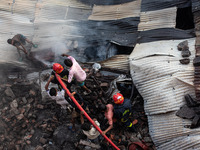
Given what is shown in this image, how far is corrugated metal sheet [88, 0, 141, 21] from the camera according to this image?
358 inches

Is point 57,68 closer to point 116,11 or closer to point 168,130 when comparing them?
point 168,130

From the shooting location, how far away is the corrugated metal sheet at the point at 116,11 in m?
9.10

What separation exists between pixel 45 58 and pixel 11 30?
2.74m

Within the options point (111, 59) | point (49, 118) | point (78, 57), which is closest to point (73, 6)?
point (78, 57)

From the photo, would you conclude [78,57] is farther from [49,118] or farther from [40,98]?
[49,118]

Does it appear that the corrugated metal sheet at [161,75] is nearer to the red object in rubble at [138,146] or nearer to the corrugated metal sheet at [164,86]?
the corrugated metal sheet at [164,86]

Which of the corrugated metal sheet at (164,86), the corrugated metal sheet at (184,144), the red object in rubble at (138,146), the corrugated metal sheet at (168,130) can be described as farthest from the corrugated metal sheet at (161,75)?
the red object in rubble at (138,146)

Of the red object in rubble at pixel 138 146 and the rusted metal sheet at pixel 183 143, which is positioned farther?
the red object in rubble at pixel 138 146

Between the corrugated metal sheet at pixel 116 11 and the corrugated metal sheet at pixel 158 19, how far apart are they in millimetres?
563

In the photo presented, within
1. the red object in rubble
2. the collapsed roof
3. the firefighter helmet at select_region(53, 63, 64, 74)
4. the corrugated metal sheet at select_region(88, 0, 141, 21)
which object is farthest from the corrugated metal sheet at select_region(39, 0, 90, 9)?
the red object in rubble

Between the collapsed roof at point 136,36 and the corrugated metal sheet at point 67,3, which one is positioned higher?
the corrugated metal sheet at point 67,3

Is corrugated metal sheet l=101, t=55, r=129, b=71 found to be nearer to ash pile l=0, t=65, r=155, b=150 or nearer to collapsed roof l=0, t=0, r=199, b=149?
collapsed roof l=0, t=0, r=199, b=149

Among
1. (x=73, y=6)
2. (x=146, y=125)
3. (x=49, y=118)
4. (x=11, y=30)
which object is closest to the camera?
(x=146, y=125)

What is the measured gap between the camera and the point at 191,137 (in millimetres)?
5406
